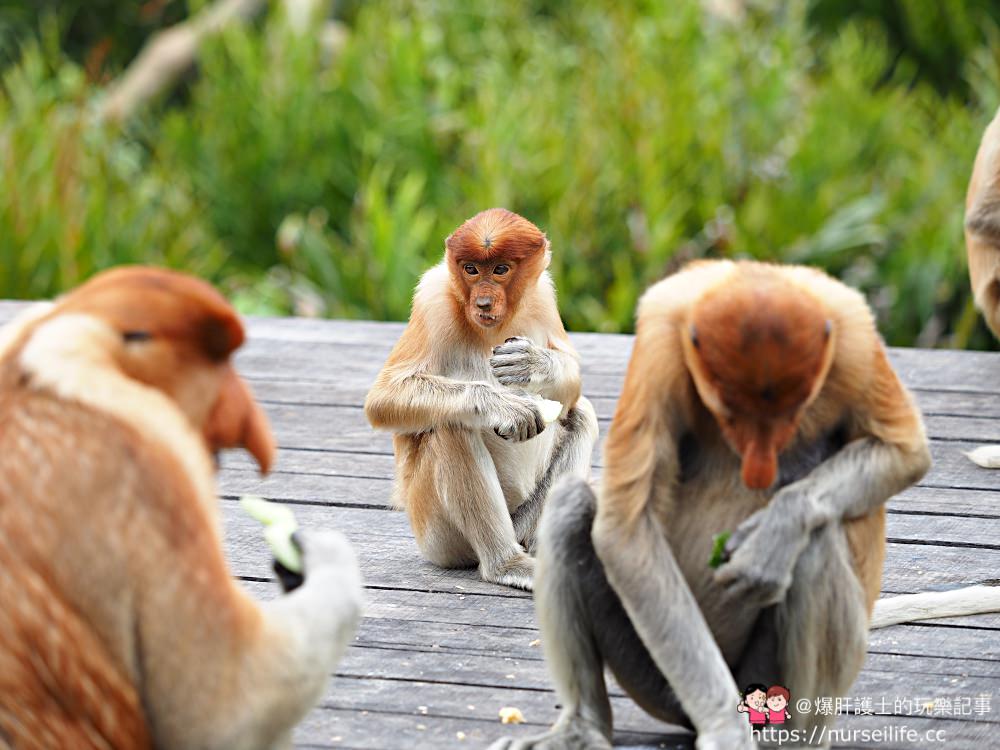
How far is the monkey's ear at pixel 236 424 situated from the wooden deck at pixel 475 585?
0.91 metres

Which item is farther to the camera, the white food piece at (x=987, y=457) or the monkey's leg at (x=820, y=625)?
the white food piece at (x=987, y=457)

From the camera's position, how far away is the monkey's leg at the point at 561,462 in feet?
14.1

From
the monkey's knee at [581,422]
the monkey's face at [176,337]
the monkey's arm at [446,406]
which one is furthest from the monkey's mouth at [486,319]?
the monkey's face at [176,337]

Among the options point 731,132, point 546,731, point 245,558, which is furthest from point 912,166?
point 546,731

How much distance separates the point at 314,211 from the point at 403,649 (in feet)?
18.0

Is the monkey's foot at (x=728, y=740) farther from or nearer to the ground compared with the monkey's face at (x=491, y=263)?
nearer to the ground

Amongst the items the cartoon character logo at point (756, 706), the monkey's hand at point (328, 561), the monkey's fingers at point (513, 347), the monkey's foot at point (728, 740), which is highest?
the monkey's hand at point (328, 561)

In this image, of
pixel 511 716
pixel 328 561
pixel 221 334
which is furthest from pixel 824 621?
pixel 221 334

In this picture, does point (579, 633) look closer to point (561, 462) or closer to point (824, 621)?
point (824, 621)

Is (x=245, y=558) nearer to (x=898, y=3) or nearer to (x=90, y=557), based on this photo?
(x=90, y=557)

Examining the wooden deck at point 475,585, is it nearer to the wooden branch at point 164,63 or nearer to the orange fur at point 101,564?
the orange fur at point 101,564

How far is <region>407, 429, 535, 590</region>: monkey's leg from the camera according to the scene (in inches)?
161

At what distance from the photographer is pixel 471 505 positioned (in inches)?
161

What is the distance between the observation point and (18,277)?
7.51 m
